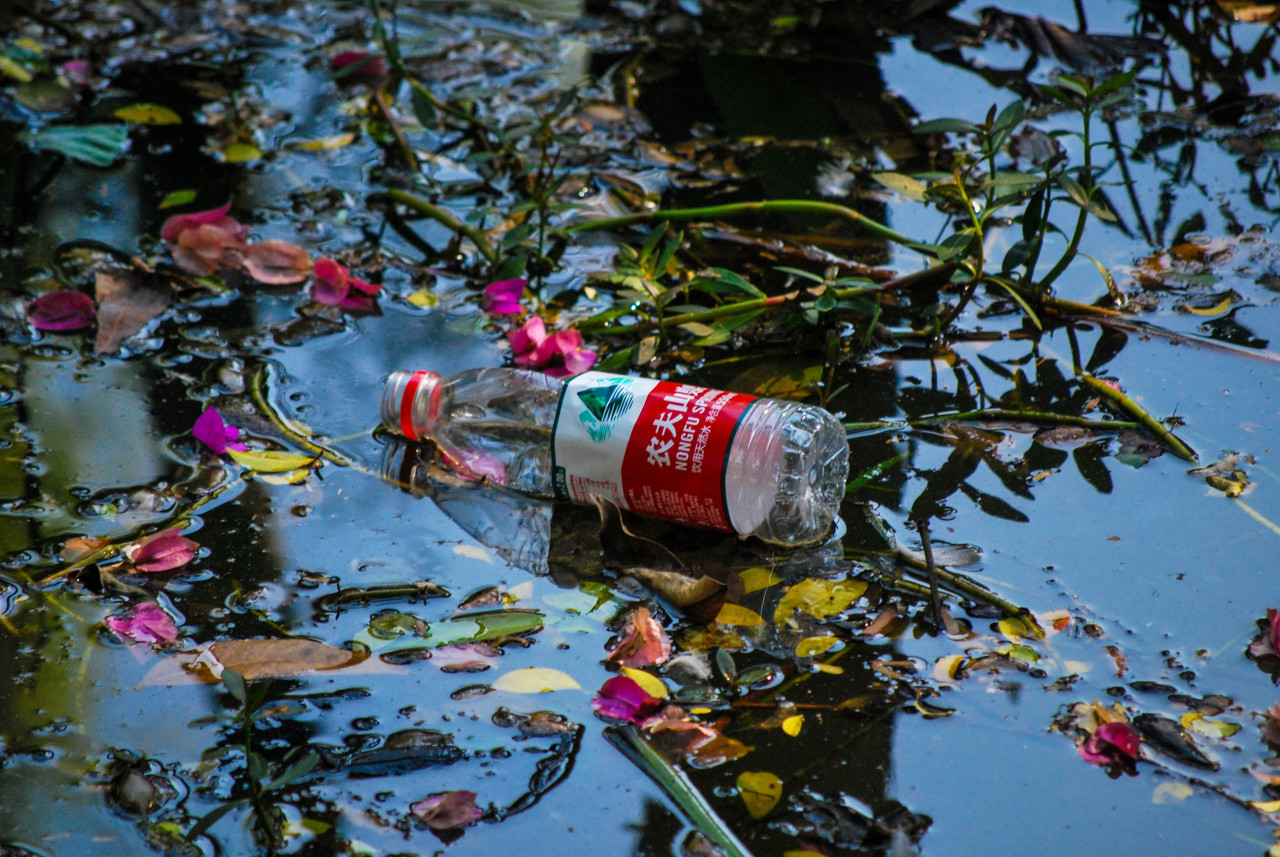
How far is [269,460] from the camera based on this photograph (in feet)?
4.29

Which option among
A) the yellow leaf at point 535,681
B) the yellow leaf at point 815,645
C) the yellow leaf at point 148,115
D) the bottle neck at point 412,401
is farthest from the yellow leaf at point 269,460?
the yellow leaf at point 148,115

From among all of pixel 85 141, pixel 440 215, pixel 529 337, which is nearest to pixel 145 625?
pixel 529 337

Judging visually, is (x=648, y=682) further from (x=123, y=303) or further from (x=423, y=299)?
(x=123, y=303)

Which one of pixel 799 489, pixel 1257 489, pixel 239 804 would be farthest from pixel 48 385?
pixel 1257 489

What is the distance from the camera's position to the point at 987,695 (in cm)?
100

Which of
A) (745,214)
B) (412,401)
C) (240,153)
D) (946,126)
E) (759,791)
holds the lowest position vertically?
(759,791)

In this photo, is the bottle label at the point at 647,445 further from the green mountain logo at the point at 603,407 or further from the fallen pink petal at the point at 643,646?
the fallen pink petal at the point at 643,646

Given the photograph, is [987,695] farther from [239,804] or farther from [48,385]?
[48,385]

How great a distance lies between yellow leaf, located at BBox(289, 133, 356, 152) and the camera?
1.98m

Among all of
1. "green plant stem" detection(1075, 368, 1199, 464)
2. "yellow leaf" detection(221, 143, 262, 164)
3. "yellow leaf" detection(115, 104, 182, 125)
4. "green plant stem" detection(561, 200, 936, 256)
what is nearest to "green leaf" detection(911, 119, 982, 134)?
"green plant stem" detection(561, 200, 936, 256)

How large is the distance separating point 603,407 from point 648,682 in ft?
1.11

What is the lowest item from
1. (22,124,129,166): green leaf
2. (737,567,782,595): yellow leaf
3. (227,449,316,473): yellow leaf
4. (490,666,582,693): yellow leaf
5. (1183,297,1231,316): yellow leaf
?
(490,666,582,693): yellow leaf

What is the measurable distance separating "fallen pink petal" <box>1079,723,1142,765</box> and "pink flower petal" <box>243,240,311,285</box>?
1321mm

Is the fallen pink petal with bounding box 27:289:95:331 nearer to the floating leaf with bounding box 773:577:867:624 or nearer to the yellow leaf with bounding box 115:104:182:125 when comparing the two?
the yellow leaf with bounding box 115:104:182:125
